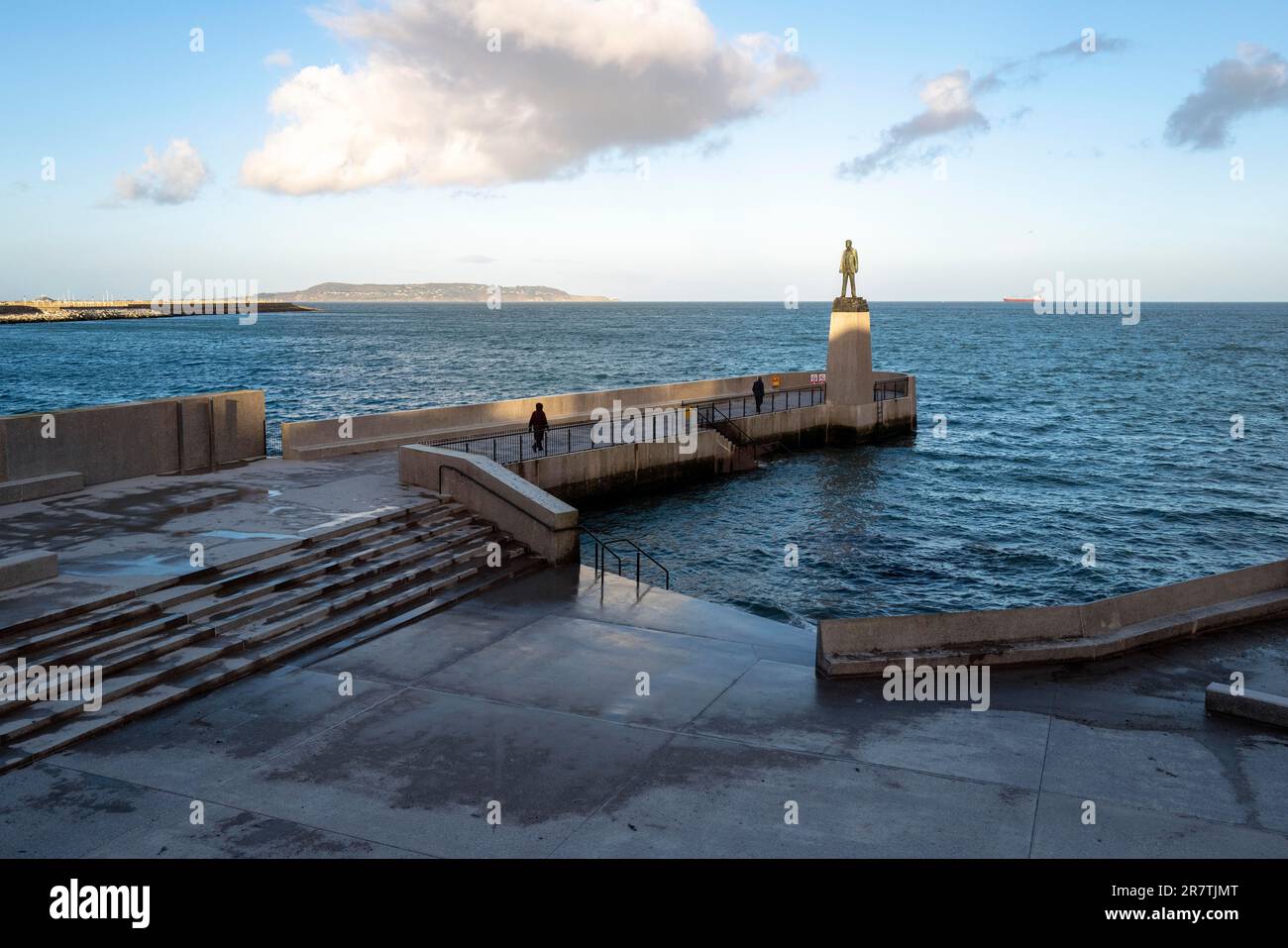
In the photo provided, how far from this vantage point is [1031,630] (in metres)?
13.5

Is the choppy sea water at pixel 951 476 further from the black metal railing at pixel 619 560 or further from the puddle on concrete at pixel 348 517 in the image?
the puddle on concrete at pixel 348 517

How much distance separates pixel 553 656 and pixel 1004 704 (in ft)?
18.6

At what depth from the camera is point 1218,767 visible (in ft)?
33.4

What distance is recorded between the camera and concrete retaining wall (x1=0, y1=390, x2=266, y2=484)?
63.1 ft

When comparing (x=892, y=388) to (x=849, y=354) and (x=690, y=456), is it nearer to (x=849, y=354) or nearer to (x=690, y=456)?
(x=849, y=354)

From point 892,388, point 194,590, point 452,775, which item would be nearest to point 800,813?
point 452,775

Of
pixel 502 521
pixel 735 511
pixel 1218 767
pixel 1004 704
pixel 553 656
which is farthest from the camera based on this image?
pixel 735 511

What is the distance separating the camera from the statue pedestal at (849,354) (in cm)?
4044

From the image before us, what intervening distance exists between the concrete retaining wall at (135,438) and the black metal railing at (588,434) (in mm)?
4723

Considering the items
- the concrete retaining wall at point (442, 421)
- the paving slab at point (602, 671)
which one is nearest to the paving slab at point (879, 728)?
the paving slab at point (602, 671)

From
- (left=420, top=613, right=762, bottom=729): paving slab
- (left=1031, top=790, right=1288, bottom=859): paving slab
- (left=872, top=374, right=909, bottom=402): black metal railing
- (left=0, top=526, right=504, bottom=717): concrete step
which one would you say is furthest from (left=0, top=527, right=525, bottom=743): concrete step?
(left=872, top=374, right=909, bottom=402): black metal railing

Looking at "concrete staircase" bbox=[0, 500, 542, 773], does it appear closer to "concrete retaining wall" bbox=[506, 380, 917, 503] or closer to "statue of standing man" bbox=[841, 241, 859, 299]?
"concrete retaining wall" bbox=[506, 380, 917, 503]
